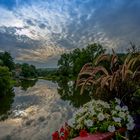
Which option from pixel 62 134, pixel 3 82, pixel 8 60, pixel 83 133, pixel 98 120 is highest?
pixel 8 60

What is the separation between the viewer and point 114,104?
474 centimetres

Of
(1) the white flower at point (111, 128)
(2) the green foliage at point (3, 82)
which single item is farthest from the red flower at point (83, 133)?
(2) the green foliage at point (3, 82)

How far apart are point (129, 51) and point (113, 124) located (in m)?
1.40

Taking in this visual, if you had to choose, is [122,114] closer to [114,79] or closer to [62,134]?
[114,79]

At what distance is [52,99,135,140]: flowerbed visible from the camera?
14.6ft

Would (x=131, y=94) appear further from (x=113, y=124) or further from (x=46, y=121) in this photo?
(x=46, y=121)

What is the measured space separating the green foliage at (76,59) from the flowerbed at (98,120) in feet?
214

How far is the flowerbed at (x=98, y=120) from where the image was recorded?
4.45 meters

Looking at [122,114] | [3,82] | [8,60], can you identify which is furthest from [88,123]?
[8,60]

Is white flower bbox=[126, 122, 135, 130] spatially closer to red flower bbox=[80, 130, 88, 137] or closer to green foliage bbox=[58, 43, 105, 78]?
red flower bbox=[80, 130, 88, 137]

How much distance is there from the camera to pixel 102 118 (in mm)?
4520

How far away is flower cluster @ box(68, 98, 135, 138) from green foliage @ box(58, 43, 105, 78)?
214ft

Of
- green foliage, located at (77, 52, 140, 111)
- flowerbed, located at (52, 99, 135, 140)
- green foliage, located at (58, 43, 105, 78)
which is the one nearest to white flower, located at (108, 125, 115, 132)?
flowerbed, located at (52, 99, 135, 140)

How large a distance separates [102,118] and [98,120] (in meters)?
0.06
